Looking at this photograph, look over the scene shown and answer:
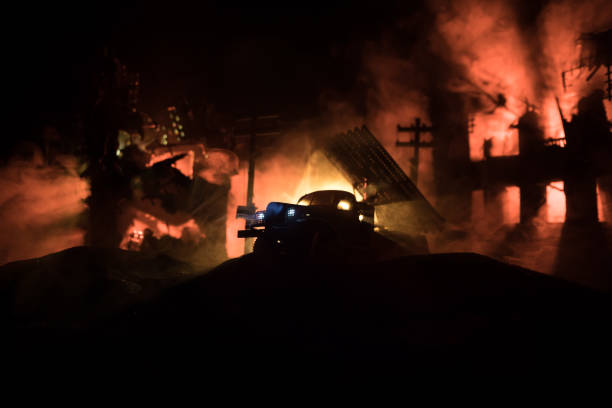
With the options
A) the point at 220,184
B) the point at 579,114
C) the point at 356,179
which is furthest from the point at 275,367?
the point at 579,114

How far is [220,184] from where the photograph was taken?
618 inches

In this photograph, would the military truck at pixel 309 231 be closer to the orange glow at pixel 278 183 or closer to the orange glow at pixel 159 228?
the orange glow at pixel 278 183

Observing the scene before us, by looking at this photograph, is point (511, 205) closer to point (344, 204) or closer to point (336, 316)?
point (344, 204)

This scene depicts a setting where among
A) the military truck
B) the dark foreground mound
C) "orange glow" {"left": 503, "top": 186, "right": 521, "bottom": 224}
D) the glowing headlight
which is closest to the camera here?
the dark foreground mound

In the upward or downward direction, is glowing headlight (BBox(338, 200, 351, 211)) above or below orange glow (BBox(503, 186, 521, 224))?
below

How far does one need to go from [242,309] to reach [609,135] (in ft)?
60.3

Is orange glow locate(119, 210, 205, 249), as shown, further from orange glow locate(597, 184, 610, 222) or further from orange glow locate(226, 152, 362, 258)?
orange glow locate(597, 184, 610, 222)

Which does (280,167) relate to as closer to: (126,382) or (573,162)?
(126,382)

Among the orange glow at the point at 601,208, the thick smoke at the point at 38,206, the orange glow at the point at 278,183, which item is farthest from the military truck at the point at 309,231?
the orange glow at the point at 601,208

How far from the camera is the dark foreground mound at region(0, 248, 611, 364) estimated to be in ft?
12.7

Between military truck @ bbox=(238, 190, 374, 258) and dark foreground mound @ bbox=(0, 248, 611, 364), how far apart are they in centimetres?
36

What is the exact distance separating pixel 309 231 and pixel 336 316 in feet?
7.46

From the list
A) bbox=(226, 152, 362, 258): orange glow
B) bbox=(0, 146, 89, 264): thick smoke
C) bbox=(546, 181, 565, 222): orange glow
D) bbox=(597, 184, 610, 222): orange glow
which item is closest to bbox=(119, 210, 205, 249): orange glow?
bbox=(226, 152, 362, 258): orange glow

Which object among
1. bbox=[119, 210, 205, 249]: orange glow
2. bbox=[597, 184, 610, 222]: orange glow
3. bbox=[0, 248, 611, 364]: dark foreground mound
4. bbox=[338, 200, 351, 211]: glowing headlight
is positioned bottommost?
bbox=[0, 248, 611, 364]: dark foreground mound
